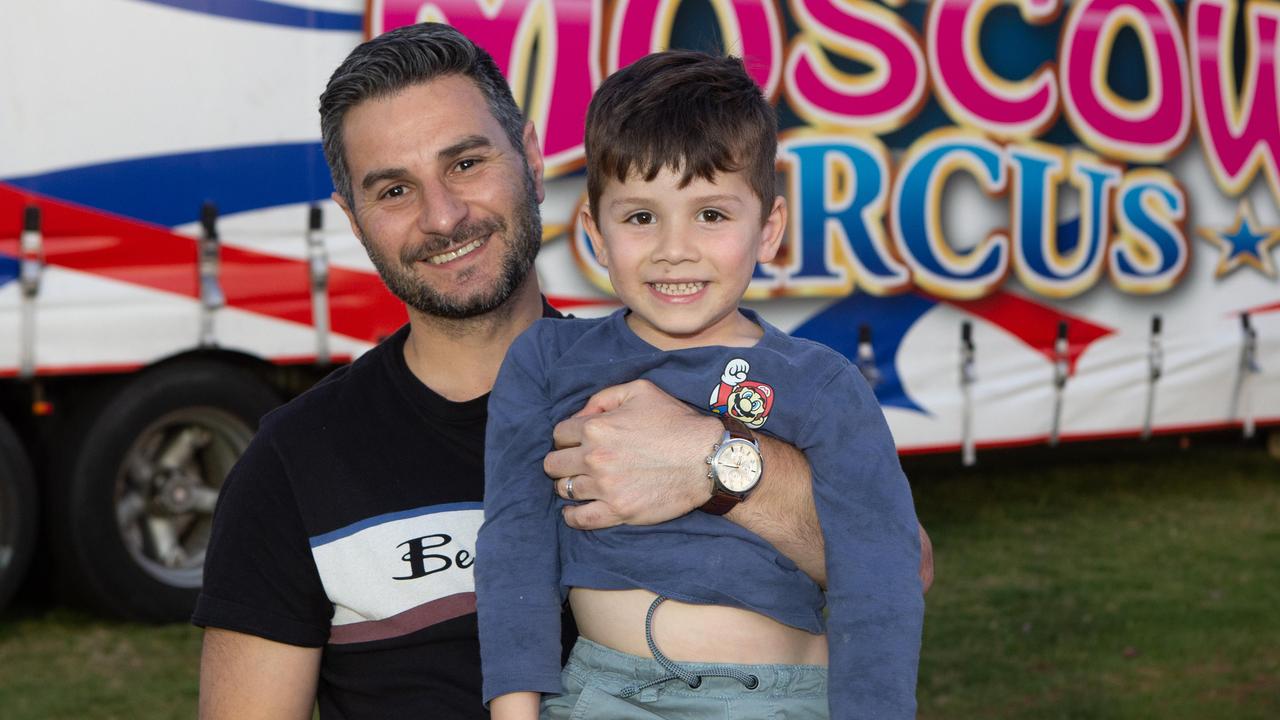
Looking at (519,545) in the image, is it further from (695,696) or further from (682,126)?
(682,126)

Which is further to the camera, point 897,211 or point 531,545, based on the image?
point 897,211

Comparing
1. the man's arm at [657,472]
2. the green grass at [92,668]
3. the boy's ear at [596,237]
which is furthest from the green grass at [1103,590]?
the boy's ear at [596,237]

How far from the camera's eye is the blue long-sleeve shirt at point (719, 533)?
2.26 m

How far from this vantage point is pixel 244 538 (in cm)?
261

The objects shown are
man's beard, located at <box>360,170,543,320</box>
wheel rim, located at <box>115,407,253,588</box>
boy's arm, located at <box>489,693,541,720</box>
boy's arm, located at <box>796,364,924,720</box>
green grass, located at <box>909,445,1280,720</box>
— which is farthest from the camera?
wheel rim, located at <box>115,407,253,588</box>

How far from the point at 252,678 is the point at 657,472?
755 mm

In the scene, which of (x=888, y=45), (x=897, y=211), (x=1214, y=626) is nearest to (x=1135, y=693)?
(x=1214, y=626)

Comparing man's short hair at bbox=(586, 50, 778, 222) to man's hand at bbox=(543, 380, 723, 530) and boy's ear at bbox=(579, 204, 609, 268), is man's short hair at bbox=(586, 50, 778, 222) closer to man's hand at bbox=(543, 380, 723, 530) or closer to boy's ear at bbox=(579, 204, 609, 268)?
boy's ear at bbox=(579, 204, 609, 268)

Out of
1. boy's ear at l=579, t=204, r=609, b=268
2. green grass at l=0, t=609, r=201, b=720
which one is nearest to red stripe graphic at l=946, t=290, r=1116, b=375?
green grass at l=0, t=609, r=201, b=720

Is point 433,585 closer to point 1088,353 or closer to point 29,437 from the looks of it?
point 29,437

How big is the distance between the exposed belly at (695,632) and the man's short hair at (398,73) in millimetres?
941

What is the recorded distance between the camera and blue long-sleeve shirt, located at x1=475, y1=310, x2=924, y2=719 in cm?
226

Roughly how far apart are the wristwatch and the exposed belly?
157mm

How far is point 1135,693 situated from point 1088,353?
11.4ft
